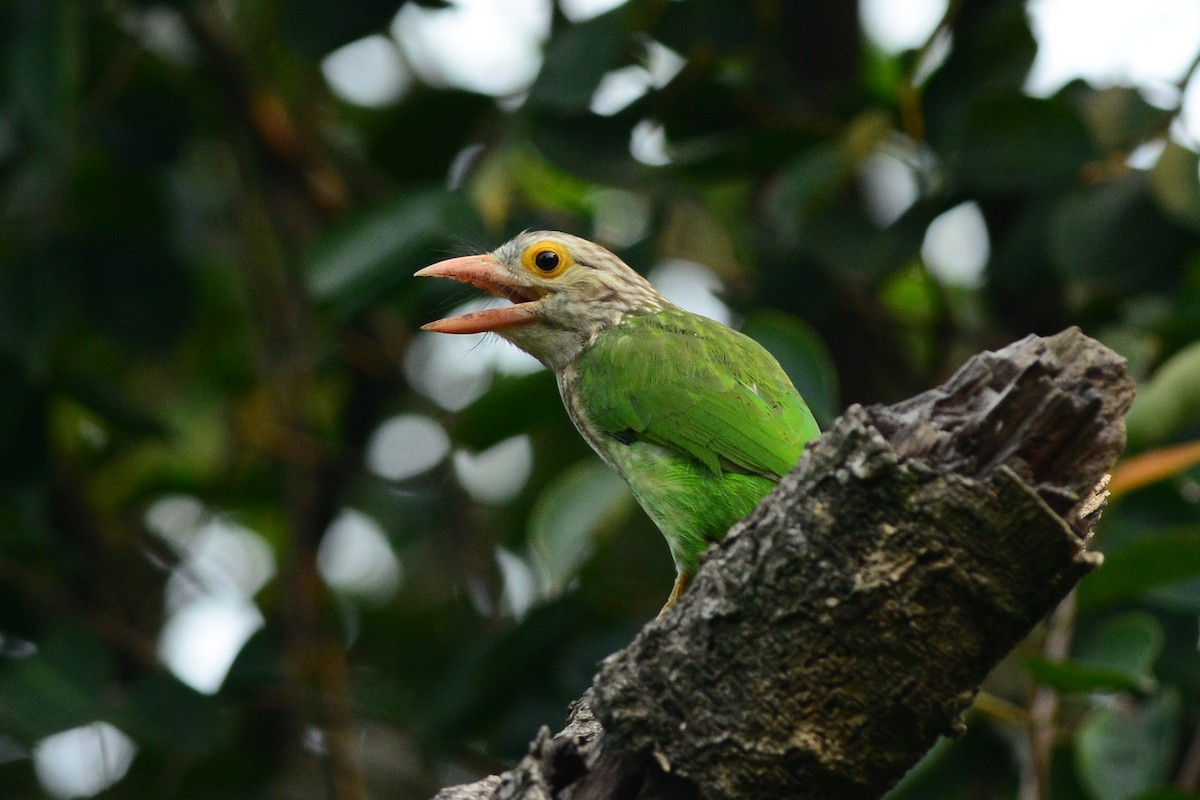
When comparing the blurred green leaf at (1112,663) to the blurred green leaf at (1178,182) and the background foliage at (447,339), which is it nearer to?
the background foliage at (447,339)

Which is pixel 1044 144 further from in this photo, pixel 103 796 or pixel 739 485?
pixel 103 796

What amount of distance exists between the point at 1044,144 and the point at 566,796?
288 centimetres

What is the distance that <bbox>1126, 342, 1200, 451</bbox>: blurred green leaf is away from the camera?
11.7 ft

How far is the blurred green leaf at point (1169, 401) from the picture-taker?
3.56 metres

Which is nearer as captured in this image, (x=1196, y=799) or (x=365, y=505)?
(x=1196, y=799)

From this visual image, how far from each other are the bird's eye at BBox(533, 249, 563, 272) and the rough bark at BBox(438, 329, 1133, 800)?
2174mm

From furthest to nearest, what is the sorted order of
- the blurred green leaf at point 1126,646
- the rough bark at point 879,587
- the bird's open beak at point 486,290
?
1. the bird's open beak at point 486,290
2. the blurred green leaf at point 1126,646
3. the rough bark at point 879,587

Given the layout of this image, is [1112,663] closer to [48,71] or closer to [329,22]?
[329,22]

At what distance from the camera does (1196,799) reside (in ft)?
10.7

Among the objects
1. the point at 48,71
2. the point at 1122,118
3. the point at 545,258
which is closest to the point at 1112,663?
the point at 1122,118

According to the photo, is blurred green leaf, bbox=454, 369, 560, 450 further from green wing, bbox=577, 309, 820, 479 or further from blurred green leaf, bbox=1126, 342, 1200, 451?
blurred green leaf, bbox=1126, 342, 1200, 451

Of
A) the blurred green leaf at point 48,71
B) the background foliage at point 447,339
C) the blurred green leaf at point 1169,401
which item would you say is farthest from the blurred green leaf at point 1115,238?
the blurred green leaf at point 48,71

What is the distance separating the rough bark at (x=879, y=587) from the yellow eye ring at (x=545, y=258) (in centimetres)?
217

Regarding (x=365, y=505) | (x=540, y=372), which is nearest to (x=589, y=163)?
(x=540, y=372)
